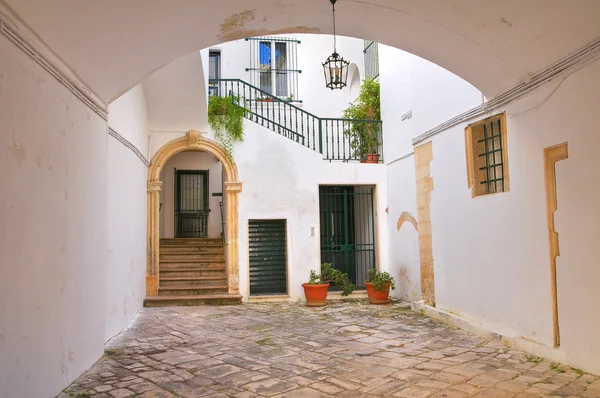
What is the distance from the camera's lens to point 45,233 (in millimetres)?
3891

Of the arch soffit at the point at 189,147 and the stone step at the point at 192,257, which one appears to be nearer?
the arch soffit at the point at 189,147

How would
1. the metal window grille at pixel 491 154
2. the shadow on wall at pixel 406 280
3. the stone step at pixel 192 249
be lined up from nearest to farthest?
1. the metal window grille at pixel 491 154
2. the shadow on wall at pixel 406 280
3. the stone step at pixel 192 249

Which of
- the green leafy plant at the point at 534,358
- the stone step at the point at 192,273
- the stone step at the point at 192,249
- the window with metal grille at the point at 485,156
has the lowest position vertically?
the green leafy plant at the point at 534,358

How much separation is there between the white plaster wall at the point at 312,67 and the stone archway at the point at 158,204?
4.57 meters

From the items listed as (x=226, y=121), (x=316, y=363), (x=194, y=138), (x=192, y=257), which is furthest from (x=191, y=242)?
(x=316, y=363)

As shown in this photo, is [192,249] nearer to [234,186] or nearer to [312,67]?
[234,186]

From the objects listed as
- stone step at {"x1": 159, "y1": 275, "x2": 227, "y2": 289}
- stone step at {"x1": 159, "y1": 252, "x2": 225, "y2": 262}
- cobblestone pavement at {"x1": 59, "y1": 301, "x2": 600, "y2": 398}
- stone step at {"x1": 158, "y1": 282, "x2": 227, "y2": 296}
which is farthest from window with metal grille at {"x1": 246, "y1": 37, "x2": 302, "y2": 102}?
cobblestone pavement at {"x1": 59, "y1": 301, "x2": 600, "y2": 398}

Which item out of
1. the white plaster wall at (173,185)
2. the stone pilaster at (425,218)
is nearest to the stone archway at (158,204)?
the white plaster wall at (173,185)

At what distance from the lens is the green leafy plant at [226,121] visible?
1071 centimetres

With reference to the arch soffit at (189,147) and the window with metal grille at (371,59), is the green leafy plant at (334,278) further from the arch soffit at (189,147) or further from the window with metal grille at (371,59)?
the window with metal grille at (371,59)

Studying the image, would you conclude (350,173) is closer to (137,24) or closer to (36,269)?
(137,24)

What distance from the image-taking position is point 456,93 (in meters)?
7.21

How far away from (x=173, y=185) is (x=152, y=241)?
15.0 ft

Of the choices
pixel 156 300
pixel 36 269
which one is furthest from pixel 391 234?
pixel 36 269
